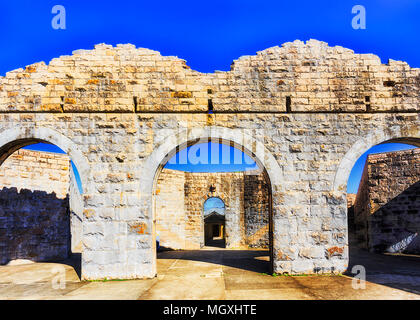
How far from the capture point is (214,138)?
6.22 meters

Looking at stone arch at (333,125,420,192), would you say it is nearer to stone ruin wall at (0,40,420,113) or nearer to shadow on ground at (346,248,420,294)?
stone ruin wall at (0,40,420,113)

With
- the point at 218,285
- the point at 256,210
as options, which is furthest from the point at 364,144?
the point at 256,210

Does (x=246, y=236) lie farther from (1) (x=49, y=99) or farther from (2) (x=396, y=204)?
(1) (x=49, y=99)

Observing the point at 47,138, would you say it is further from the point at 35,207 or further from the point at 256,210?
the point at 256,210

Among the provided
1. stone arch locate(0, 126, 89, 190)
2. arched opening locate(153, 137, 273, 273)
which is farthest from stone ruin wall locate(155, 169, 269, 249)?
stone arch locate(0, 126, 89, 190)

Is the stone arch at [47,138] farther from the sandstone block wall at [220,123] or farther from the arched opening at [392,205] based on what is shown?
the arched opening at [392,205]

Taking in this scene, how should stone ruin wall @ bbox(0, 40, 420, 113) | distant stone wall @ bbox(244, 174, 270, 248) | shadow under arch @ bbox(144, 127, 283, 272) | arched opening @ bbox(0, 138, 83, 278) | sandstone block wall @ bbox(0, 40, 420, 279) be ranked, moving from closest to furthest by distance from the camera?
sandstone block wall @ bbox(0, 40, 420, 279)
shadow under arch @ bbox(144, 127, 283, 272)
stone ruin wall @ bbox(0, 40, 420, 113)
arched opening @ bbox(0, 138, 83, 278)
distant stone wall @ bbox(244, 174, 270, 248)

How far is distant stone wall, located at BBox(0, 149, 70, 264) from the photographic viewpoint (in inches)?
329

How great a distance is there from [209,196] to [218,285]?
8.81 m

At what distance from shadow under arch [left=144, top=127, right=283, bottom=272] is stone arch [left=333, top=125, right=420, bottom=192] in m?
1.27

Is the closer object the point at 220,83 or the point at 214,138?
the point at 214,138

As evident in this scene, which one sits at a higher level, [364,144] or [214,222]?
[364,144]

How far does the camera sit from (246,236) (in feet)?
44.9

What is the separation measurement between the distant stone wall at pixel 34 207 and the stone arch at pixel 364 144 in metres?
8.40
